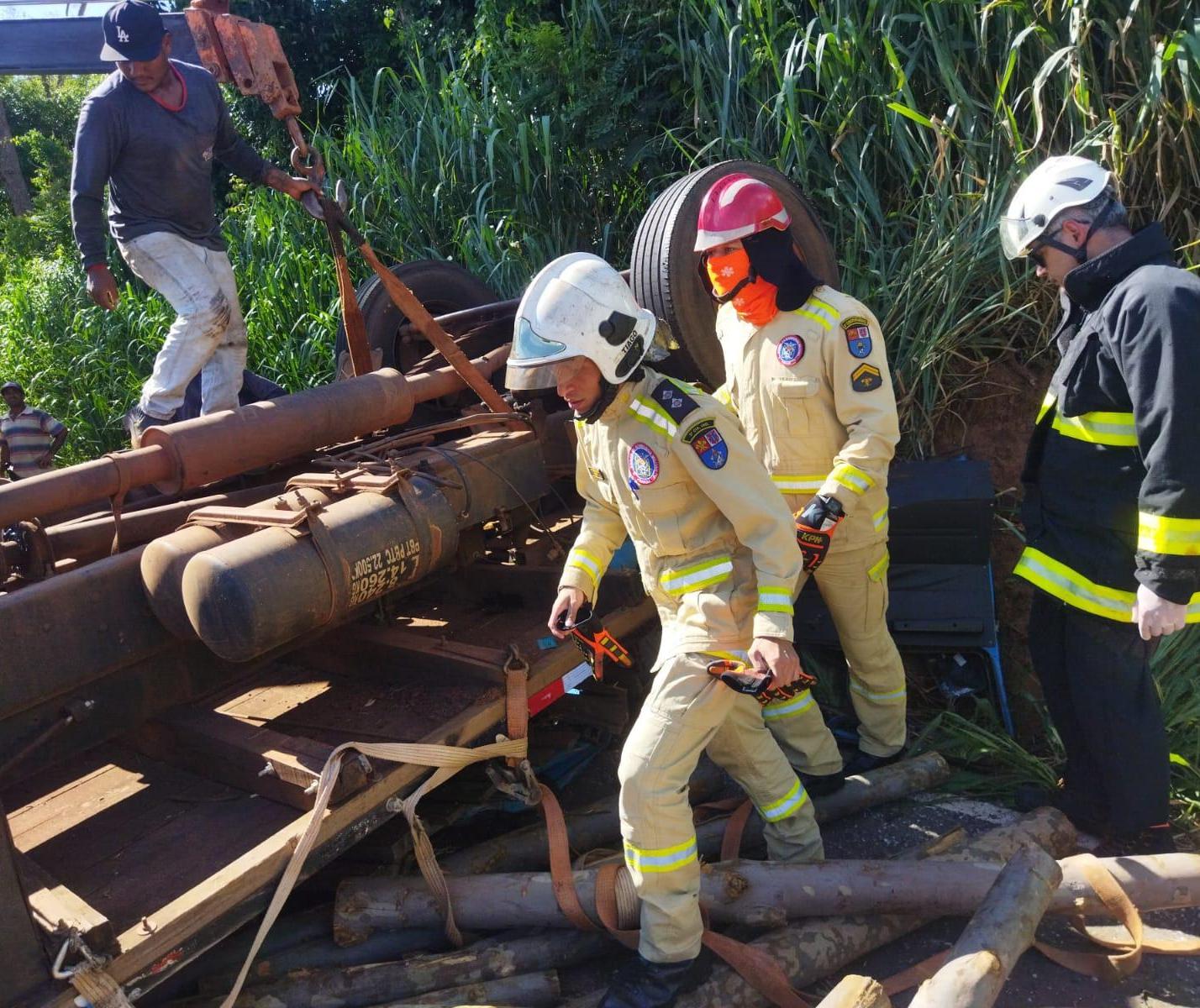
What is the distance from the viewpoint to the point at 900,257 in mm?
4945

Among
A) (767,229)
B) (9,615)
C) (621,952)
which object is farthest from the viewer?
(767,229)

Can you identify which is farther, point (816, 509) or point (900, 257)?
point (900, 257)

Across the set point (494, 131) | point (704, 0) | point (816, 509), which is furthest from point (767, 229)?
point (494, 131)

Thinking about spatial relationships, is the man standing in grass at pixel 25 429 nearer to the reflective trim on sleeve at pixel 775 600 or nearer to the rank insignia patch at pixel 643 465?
the rank insignia patch at pixel 643 465

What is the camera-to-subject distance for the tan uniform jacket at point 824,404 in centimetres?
314

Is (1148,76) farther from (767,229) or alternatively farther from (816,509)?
(816,509)

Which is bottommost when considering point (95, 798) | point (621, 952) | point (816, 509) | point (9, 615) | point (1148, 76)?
point (621, 952)

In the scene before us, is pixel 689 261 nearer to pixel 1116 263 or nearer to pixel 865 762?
pixel 1116 263

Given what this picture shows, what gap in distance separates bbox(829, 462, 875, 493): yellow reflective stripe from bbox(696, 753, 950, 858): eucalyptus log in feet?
3.17

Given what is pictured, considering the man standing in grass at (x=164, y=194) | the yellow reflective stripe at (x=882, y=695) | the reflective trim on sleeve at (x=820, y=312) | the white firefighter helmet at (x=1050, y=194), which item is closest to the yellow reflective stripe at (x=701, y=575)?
the reflective trim on sleeve at (x=820, y=312)

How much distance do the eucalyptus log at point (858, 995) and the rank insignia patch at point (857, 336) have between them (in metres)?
1.83

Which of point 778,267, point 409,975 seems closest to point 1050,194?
point 778,267

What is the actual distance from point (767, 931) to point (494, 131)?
17.9ft

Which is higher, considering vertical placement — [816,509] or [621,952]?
[816,509]
